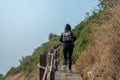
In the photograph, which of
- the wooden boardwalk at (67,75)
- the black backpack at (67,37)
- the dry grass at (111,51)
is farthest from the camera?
the black backpack at (67,37)

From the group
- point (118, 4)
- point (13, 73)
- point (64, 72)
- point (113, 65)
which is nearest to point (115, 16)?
point (118, 4)

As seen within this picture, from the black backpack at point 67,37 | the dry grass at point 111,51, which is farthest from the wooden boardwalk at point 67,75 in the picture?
the dry grass at point 111,51

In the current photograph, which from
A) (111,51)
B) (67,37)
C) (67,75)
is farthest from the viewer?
(67,75)

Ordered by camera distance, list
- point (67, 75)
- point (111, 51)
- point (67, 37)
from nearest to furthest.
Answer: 1. point (111, 51)
2. point (67, 37)
3. point (67, 75)

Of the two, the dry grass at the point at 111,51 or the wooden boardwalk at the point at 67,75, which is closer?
the dry grass at the point at 111,51

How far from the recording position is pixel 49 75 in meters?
11.8

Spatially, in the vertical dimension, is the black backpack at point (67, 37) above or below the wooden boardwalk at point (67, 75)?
above

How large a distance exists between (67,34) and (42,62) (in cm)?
487

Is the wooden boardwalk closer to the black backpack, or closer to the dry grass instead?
the black backpack

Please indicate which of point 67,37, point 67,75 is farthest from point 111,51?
point 67,75

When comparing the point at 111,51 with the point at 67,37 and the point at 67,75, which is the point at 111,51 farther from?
the point at 67,75

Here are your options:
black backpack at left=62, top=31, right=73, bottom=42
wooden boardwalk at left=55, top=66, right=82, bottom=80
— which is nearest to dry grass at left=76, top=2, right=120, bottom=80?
wooden boardwalk at left=55, top=66, right=82, bottom=80

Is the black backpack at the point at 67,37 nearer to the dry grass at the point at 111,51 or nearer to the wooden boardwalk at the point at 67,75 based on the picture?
the wooden boardwalk at the point at 67,75

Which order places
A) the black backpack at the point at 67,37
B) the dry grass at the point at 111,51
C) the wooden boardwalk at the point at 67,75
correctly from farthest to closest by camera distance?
1. the black backpack at the point at 67,37
2. the wooden boardwalk at the point at 67,75
3. the dry grass at the point at 111,51
